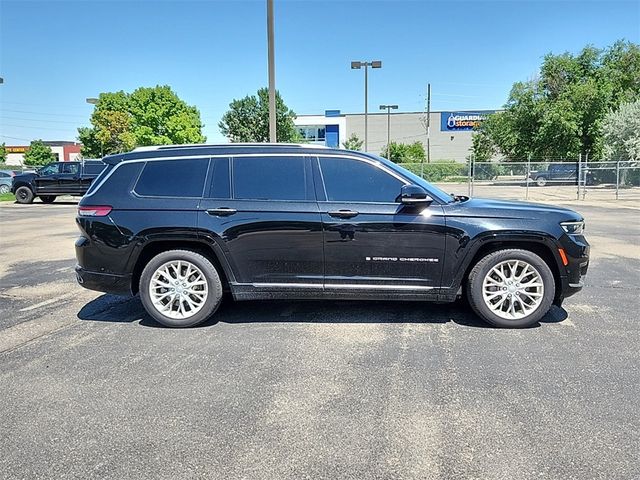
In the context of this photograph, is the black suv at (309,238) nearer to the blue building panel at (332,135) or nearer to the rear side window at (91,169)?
the rear side window at (91,169)

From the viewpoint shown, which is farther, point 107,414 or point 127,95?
point 127,95

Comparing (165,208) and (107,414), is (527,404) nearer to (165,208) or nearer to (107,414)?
(107,414)

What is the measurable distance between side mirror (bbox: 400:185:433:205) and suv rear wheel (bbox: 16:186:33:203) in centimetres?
2169

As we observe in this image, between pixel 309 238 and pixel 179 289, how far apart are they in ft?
4.69

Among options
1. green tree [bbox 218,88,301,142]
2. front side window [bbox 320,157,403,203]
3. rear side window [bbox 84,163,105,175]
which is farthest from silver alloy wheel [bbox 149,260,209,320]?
green tree [bbox 218,88,301,142]

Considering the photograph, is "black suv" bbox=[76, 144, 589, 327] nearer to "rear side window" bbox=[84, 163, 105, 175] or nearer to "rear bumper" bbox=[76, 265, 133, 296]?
"rear bumper" bbox=[76, 265, 133, 296]

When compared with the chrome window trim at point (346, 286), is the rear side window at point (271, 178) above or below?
above

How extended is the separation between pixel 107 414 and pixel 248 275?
6.67ft

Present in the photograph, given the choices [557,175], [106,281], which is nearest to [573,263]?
[106,281]

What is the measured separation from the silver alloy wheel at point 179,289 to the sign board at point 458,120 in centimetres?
8028

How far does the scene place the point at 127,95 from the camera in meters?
61.2

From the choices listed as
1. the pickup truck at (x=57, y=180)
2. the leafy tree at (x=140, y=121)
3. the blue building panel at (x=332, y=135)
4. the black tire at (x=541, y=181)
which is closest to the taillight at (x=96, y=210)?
the pickup truck at (x=57, y=180)

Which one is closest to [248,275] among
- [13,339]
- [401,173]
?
[401,173]

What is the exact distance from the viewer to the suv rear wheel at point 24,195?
2159 cm
